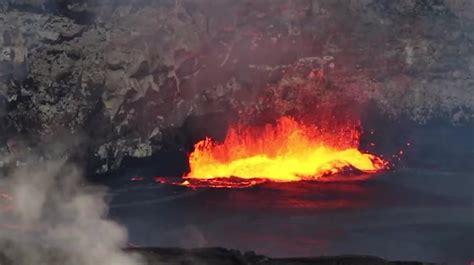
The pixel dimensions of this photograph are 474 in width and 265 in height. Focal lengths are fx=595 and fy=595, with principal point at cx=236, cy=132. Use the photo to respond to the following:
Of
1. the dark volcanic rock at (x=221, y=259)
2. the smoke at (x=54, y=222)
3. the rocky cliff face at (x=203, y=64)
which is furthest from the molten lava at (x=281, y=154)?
the dark volcanic rock at (x=221, y=259)

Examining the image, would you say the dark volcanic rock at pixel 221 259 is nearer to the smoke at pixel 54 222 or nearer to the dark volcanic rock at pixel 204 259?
the dark volcanic rock at pixel 204 259

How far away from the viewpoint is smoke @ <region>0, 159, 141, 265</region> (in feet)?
22.9

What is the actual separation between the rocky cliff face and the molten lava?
0.78 m

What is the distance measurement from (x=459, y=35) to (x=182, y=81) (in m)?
8.89

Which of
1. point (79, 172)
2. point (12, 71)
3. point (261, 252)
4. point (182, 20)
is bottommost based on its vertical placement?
point (261, 252)

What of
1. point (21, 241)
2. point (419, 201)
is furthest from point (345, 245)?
A: point (21, 241)

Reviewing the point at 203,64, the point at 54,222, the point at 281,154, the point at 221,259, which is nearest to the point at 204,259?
the point at 221,259

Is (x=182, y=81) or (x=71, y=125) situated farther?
(x=182, y=81)

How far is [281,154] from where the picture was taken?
63.2 ft

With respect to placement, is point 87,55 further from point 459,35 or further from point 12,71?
point 459,35

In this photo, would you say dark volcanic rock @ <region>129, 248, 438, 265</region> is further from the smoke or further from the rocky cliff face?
the rocky cliff face

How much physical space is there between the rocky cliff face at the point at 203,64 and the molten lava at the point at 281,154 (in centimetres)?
78

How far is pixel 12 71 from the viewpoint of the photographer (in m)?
16.2

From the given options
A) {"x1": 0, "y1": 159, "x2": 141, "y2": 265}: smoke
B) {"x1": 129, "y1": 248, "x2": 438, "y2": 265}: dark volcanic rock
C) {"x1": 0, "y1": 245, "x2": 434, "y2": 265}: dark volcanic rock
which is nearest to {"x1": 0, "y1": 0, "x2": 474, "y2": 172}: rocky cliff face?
{"x1": 0, "y1": 159, "x2": 141, "y2": 265}: smoke
